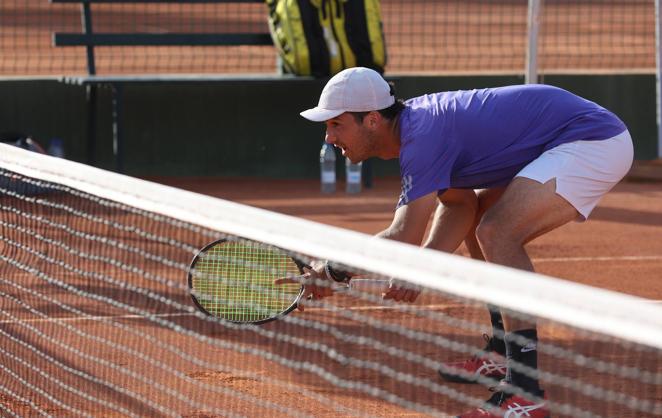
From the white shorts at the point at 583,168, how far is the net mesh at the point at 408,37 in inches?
500

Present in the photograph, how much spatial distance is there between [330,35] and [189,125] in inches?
70.3

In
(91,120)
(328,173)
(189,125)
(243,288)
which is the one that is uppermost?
(243,288)

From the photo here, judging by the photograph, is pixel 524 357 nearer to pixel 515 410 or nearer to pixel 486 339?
pixel 515 410

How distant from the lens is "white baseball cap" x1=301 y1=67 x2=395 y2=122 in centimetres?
434

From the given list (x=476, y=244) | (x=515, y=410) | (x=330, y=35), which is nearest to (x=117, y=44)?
(x=330, y=35)

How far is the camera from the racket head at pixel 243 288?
4.62 meters

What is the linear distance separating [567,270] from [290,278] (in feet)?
12.2

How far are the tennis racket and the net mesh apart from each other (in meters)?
12.6

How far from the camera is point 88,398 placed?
4609 mm

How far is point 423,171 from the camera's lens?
13.8 ft

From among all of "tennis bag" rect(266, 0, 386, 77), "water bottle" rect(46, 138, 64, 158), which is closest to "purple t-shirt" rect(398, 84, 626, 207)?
"tennis bag" rect(266, 0, 386, 77)

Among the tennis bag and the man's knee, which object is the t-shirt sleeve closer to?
the man's knee

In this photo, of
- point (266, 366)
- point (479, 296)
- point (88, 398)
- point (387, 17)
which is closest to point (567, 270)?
point (266, 366)

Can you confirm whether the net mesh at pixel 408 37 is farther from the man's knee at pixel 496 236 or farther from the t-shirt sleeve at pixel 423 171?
the t-shirt sleeve at pixel 423 171
